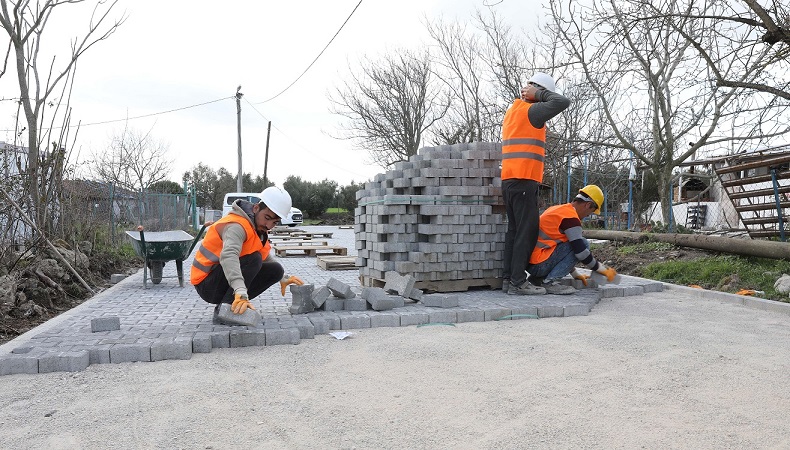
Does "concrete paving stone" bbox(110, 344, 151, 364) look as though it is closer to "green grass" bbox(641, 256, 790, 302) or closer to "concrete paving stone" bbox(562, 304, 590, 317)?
"concrete paving stone" bbox(562, 304, 590, 317)

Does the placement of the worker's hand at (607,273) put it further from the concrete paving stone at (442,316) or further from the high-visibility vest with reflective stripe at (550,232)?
the concrete paving stone at (442,316)

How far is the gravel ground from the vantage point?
2.70 meters

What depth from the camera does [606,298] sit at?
6.81 m

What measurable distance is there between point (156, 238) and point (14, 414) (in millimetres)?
4869

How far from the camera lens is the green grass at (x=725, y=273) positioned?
7.01 meters

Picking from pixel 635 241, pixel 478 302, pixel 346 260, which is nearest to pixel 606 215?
→ pixel 635 241

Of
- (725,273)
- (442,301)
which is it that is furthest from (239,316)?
(725,273)

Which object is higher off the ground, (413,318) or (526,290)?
(526,290)

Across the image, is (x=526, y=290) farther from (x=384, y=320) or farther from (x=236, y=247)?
(x=236, y=247)

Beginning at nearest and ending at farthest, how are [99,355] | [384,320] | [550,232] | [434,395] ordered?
1. [434,395]
2. [99,355]
3. [384,320]
4. [550,232]

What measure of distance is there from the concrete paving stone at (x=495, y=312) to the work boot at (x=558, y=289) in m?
1.29

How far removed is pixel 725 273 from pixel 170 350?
6975mm

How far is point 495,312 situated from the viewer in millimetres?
5551

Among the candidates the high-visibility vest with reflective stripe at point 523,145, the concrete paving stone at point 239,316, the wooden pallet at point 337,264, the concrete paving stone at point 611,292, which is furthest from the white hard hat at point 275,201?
the wooden pallet at point 337,264
